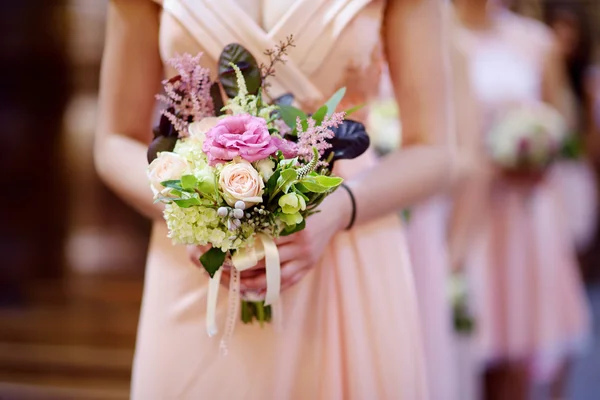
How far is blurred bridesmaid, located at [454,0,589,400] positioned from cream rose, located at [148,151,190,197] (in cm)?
304

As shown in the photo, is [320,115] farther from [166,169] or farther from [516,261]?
[516,261]

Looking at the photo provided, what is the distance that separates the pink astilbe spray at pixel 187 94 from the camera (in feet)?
4.40

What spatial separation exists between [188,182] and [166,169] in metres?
0.07

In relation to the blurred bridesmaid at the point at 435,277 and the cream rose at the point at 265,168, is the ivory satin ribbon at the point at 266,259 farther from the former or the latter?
the blurred bridesmaid at the point at 435,277

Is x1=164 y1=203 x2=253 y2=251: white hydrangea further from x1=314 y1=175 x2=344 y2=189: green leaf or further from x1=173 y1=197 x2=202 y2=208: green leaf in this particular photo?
x1=314 y1=175 x2=344 y2=189: green leaf

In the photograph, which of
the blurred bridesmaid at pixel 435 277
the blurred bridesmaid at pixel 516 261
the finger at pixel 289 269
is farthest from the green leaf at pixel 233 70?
the blurred bridesmaid at pixel 516 261

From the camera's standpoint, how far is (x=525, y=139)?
4.14 meters

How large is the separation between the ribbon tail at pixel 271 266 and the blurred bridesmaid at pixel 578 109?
12.0ft

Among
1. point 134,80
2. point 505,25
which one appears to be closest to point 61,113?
point 505,25

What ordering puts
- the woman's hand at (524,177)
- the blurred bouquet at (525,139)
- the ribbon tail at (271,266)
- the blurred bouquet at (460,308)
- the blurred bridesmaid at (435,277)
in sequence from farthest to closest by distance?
the woman's hand at (524,177) < the blurred bouquet at (525,139) < the blurred bouquet at (460,308) < the blurred bridesmaid at (435,277) < the ribbon tail at (271,266)

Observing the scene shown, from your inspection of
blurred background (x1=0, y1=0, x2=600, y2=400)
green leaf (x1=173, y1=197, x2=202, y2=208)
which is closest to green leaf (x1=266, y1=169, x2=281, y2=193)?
green leaf (x1=173, y1=197, x2=202, y2=208)

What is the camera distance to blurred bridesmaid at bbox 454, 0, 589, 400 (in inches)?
167

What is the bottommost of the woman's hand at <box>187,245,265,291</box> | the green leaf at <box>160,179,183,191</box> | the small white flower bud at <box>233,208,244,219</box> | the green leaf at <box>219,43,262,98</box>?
the woman's hand at <box>187,245,265,291</box>

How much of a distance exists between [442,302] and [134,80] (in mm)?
1714
